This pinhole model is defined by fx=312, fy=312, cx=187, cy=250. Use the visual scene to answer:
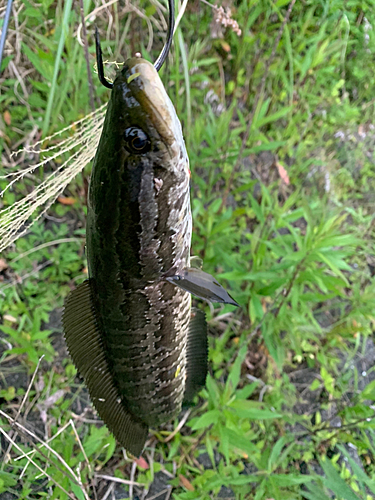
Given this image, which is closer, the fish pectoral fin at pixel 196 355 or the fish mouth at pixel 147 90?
the fish mouth at pixel 147 90

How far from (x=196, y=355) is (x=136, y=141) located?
121 centimetres

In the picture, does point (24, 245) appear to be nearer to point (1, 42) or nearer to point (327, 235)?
point (1, 42)

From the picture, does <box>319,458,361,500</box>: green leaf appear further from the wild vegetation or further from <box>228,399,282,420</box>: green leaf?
<box>228,399,282,420</box>: green leaf

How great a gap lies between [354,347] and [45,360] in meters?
2.42

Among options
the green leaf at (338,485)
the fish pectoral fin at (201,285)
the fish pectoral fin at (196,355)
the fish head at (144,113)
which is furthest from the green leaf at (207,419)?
the fish head at (144,113)

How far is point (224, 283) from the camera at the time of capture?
2.35 metres

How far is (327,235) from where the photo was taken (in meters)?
1.68

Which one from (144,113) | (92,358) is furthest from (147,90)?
(92,358)

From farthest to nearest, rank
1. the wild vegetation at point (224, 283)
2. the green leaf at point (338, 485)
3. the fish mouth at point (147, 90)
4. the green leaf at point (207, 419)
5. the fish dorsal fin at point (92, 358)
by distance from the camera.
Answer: the wild vegetation at point (224, 283) → the green leaf at point (207, 419) → the green leaf at point (338, 485) → the fish dorsal fin at point (92, 358) → the fish mouth at point (147, 90)

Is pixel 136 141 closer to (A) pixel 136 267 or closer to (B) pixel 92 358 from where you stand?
(A) pixel 136 267

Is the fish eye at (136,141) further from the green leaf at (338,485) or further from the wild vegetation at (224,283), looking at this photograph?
the green leaf at (338,485)

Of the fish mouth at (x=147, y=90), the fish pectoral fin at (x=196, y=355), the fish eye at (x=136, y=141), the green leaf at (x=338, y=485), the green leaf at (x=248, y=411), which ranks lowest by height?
the green leaf at (x=338, y=485)

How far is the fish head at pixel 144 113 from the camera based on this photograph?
798 mm

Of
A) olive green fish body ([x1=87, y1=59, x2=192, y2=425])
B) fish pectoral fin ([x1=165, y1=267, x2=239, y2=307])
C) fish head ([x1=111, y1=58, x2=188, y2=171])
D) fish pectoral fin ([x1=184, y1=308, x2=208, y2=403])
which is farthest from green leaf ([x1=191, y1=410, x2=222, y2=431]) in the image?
fish head ([x1=111, y1=58, x2=188, y2=171])
